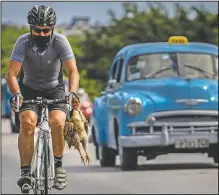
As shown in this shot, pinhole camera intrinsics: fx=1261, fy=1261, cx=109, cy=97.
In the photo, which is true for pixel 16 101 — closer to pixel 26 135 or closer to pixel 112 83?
pixel 26 135

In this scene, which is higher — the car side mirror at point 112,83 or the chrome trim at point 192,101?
the car side mirror at point 112,83

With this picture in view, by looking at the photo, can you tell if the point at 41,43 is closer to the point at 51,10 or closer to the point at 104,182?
the point at 51,10

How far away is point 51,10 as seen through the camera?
26.1 ft

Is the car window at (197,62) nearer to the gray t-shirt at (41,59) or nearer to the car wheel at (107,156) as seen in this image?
the car wheel at (107,156)

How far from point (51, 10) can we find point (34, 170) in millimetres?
1033

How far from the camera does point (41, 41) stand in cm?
774

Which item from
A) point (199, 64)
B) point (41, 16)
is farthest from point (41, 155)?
point (199, 64)

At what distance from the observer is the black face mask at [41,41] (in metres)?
7.70

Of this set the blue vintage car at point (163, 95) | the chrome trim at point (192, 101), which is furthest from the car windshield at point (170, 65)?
the chrome trim at point (192, 101)

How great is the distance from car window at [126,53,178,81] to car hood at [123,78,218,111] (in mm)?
66

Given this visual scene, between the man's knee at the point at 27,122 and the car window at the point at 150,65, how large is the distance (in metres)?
1.91

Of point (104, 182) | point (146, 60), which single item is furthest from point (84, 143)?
point (104, 182)

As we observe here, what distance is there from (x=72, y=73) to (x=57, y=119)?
0.99 ft

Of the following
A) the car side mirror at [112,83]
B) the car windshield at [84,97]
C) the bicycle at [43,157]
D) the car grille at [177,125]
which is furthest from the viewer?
the car grille at [177,125]
